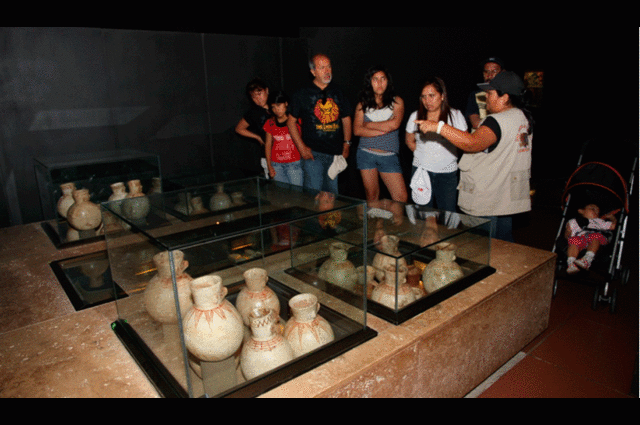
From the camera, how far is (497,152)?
2764 millimetres

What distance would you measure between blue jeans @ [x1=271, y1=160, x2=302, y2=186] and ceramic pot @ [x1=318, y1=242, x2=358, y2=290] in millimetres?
2005

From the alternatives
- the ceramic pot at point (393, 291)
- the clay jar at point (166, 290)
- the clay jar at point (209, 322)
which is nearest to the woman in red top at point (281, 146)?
the ceramic pot at point (393, 291)

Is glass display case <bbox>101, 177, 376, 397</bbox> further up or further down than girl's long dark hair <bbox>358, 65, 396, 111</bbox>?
further down

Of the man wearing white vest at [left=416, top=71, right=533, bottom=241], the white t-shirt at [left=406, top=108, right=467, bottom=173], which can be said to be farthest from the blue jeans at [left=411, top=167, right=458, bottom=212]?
the man wearing white vest at [left=416, top=71, right=533, bottom=241]

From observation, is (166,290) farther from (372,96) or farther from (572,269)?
(572,269)

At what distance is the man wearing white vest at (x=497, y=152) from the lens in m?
2.66

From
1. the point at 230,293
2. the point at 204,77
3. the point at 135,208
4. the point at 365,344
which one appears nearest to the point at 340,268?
the point at 365,344

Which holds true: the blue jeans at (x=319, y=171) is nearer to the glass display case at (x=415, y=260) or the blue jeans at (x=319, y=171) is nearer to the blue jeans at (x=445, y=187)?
the blue jeans at (x=445, y=187)

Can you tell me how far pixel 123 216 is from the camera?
182cm

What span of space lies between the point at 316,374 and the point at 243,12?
453 centimetres

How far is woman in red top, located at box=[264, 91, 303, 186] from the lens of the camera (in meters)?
4.06

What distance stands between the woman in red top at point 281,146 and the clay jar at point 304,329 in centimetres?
225

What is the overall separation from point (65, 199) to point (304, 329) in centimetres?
259

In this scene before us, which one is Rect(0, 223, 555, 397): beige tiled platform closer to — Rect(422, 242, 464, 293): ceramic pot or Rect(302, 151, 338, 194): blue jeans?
Rect(422, 242, 464, 293): ceramic pot
